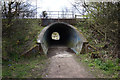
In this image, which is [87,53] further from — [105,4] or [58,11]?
[58,11]

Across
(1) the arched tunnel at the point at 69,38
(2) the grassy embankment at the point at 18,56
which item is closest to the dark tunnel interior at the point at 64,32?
(1) the arched tunnel at the point at 69,38

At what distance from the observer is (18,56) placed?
8.74 m

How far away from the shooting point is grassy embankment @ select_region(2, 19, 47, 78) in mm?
5824

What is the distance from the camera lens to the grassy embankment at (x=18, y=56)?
582 centimetres

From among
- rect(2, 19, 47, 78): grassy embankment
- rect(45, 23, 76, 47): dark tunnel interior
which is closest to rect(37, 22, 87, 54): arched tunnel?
rect(45, 23, 76, 47): dark tunnel interior

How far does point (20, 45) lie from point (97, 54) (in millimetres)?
6282

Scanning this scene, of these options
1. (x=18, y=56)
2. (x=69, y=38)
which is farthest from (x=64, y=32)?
(x=18, y=56)

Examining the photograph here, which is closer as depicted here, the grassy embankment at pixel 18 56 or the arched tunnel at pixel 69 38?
the grassy embankment at pixel 18 56

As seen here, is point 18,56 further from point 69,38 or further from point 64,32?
point 64,32

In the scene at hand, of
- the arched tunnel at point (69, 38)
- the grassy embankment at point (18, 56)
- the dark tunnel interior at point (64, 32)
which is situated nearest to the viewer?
the grassy embankment at point (18, 56)

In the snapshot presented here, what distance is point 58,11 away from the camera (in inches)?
722

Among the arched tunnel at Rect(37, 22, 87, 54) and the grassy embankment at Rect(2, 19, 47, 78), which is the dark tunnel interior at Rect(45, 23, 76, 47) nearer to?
the arched tunnel at Rect(37, 22, 87, 54)

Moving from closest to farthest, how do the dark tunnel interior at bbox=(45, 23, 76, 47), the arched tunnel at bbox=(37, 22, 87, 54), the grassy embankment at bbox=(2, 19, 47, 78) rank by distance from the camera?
the grassy embankment at bbox=(2, 19, 47, 78) < the arched tunnel at bbox=(37, 22, 87, 54) < the dark tunnel interior at bbox=(45, 23, 76, 47)

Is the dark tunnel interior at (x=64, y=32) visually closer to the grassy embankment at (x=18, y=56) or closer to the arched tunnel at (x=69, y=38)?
the arched tunnel at (x=69, y=38)
